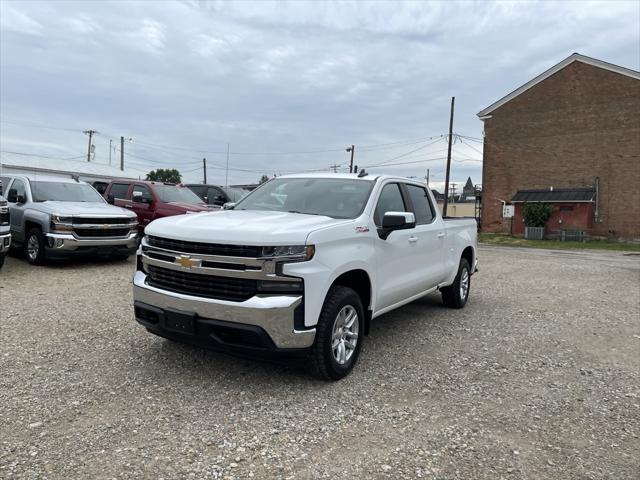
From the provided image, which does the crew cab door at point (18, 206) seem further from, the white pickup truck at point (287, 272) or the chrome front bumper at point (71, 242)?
the white pickup truck at point (287, 272)

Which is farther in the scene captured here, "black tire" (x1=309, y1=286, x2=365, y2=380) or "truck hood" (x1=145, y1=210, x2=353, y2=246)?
"black tire" (x1=309, y1=286, x2=365, y2=380)

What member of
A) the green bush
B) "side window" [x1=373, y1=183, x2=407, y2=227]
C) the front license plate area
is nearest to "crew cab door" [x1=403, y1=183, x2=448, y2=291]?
"side window" [x1=373, y1=183, x2=407, y2=227]

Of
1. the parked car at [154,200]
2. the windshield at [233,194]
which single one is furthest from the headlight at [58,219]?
the windshield at [233,194]

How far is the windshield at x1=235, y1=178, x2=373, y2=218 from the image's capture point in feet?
15.7

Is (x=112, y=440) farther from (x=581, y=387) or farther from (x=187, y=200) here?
(x=187, y=200)

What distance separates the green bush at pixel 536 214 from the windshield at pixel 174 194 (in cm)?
2477

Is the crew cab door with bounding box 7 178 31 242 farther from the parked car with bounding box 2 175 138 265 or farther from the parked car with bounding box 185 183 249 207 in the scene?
the parked car with bounding box 185 183 249 207

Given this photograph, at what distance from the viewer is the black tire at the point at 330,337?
12.8 feet

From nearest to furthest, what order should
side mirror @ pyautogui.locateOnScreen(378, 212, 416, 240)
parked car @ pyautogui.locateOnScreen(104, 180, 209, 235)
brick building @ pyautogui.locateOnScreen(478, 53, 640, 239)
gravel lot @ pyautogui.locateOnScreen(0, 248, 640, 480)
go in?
gravel lot @ pyautogui.locateOnScreen(0, 248, 640, 480) → side mirror @ pyautogui.locateOnScreen(378, 212, 416, 240) → parked car @ pyautogui.locateOnScreen(104, 180, 209, 235) → brick building @ pyautogui.locateOnScreen(478, 53, 640, 239)

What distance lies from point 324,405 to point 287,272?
108cm

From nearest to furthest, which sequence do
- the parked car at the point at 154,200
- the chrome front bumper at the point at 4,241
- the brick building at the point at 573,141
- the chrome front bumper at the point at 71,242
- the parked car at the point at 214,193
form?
1. the chrome front bumper at the point at 4,241
2. the chrome front bumper at the point at 71,242
3. the parked car at the point at 154,200
4. the parked car at the point at 214,193
5. the brick building at the point at 573,141

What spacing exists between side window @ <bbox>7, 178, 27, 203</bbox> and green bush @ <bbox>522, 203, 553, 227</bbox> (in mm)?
28780

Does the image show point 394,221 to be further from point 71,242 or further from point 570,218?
point 570,218

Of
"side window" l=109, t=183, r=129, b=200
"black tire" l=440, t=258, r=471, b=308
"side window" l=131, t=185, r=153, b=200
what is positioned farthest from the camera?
"side window" l=109, t=183, r=129, b=200
